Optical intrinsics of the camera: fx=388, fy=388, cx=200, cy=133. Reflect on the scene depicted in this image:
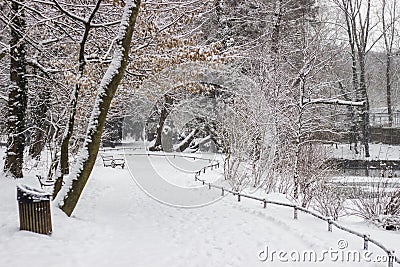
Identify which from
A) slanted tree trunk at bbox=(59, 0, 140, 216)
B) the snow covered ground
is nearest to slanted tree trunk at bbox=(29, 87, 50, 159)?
the snow covered ground

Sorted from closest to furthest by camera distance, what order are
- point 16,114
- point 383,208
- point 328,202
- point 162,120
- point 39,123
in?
1. point 383,208
2. point 328,202
3. point 16,114
4. point 39,123
5. point 162,120

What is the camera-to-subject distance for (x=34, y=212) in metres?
6.81

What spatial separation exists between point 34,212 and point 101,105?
2681 millimetres

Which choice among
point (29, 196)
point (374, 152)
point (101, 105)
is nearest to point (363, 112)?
point (374, 152)

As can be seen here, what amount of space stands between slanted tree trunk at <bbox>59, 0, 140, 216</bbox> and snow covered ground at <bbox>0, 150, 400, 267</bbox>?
57cm

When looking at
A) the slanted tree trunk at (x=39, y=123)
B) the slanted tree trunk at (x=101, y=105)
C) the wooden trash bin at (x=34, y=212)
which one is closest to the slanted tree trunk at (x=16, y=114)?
the slanted tree trunk at (x=39, y=123)

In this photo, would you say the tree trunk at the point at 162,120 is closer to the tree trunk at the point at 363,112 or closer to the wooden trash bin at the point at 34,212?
the wooden trash bin at the point at 34,212

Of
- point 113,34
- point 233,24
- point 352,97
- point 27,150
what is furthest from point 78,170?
point 352,97

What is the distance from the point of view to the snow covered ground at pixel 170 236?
20.9ft

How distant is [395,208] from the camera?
1002cm

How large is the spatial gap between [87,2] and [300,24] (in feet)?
49.1

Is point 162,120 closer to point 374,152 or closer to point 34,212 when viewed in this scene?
point 34,212

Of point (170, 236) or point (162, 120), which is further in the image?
point (162, 120)

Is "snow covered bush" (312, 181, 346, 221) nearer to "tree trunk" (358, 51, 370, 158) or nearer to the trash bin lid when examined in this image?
the trash bin lid
